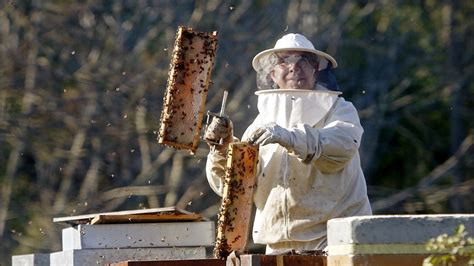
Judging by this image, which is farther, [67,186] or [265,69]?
[67,186]

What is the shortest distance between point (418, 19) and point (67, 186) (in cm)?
458

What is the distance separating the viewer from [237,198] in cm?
762

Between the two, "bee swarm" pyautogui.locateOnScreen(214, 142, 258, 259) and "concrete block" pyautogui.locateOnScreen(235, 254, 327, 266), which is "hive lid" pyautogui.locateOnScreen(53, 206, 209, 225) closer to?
"bee swarm" pyautogui.locateOnScreen(214, 142, 258, 259)

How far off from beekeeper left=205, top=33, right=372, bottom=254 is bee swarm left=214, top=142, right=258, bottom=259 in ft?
0.61

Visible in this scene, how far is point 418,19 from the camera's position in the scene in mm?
18625

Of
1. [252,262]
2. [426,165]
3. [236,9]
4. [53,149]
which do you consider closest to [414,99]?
[426,165]

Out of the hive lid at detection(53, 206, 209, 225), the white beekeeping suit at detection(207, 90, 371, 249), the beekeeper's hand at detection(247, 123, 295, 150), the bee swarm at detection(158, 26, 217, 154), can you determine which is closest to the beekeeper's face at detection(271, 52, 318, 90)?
the white beekeeping suit at detection(207, 90, 371, 249)

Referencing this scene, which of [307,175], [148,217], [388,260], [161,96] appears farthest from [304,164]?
[161,96]

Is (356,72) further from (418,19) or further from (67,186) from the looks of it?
(67,186)

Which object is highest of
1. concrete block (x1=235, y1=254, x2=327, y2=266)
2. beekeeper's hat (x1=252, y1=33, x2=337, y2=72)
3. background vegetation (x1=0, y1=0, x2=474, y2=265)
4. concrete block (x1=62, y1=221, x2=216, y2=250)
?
background vegetation (x1=0, y1=0, x2=474, y2=265)

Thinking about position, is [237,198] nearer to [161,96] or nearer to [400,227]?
[400,227]

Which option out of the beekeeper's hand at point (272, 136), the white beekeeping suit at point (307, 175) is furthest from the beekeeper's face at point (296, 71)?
the beekeeper's hand at point (272, 136)

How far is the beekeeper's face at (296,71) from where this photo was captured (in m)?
8.34

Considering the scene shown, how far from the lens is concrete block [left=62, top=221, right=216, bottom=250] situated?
862 centimetres
